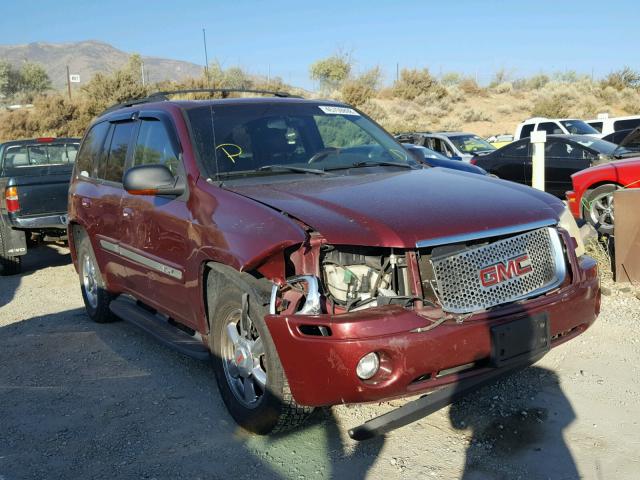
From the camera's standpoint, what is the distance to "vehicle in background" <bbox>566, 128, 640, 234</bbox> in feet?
30.3

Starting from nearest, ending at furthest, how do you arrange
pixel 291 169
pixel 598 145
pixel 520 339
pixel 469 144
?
pixel 520 339 → pixel 291 169 → pixel 598 145 → pixel 469 144

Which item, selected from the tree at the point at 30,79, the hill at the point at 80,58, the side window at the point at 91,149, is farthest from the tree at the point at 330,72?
the hill at the point at 80,58

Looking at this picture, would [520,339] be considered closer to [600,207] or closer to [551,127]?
[600,207]

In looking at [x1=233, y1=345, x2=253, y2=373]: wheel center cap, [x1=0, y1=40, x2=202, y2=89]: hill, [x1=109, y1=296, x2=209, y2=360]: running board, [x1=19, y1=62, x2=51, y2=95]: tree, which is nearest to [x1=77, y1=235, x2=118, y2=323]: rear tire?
[x1=109, y1=296, x2=209, y2=360]: running board

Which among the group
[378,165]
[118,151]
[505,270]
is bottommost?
[505,270]

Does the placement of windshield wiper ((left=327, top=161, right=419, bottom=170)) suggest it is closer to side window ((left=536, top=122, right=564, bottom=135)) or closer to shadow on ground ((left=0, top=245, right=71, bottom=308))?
shadow on ground ((left=0, top=245, right=71, bottom=308))

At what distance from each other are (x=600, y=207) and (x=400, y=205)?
6993 millimetres

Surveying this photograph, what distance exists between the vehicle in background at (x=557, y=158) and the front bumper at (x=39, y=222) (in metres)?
8.99

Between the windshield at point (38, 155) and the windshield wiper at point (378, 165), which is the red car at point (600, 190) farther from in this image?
the windshield at point (38, 155)

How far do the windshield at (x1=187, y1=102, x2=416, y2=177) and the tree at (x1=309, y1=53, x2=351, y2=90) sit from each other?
139 feet

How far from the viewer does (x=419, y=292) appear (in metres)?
3.33

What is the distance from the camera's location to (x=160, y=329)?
4973 millimetres

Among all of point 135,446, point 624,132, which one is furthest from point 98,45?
point 135,446

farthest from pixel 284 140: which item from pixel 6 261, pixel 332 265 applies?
pixel 6 261
